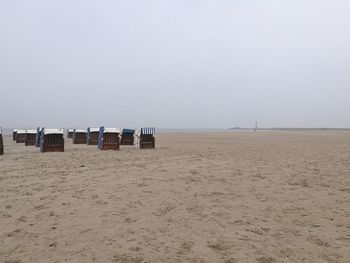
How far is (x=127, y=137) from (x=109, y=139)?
3.97 meters

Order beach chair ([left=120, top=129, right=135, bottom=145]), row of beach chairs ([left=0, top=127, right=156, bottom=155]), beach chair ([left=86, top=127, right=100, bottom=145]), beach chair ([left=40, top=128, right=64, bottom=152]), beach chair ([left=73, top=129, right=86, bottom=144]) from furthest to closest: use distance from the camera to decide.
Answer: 1. beach chair ([left=73, top=129, right=86, bottom=144])
2. beach chair ([left=86, top=127, right=100, bottom=145])
3. beach chair ([left=120, top=129, right=135, bottom=145])
4. row of beach chairs ([left=0, top=127, right=156, bottom=155])
5. beach chair ([left=40, top=128, right=64, bottom=152])

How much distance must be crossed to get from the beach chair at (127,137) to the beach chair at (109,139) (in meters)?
3.50

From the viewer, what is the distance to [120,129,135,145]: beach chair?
23125mm

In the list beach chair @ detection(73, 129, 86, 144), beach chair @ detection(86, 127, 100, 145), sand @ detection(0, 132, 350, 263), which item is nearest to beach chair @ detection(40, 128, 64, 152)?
beach chair @ detection(86, 127, 100, 145)

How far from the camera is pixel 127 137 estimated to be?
76.6ft

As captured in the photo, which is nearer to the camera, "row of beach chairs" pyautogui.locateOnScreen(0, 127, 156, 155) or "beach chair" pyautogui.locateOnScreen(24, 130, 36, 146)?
"row of beach chairs" pyautogui.locateOnScreen(0, 127, 156, 155)

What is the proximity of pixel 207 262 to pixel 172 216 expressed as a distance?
1.72 metres

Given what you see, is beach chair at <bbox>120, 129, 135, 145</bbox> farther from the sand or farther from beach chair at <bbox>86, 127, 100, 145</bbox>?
the sand

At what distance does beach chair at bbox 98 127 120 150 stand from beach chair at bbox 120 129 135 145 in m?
3.50

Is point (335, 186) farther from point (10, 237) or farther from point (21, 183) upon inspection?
point (21, 183)

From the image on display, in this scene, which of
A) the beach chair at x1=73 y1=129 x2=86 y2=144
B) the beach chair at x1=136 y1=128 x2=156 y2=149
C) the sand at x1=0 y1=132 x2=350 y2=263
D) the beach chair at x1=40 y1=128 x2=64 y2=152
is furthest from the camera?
the beach chair at x1=73 y1=129 x2=86 y2=144

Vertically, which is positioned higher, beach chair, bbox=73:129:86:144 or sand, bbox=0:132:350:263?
beach chair, bbox=73:129:86:144

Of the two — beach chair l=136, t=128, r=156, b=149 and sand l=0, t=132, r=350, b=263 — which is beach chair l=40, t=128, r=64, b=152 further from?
sand l=0, t=132, r=350, b=263

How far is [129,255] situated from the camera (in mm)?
4141
